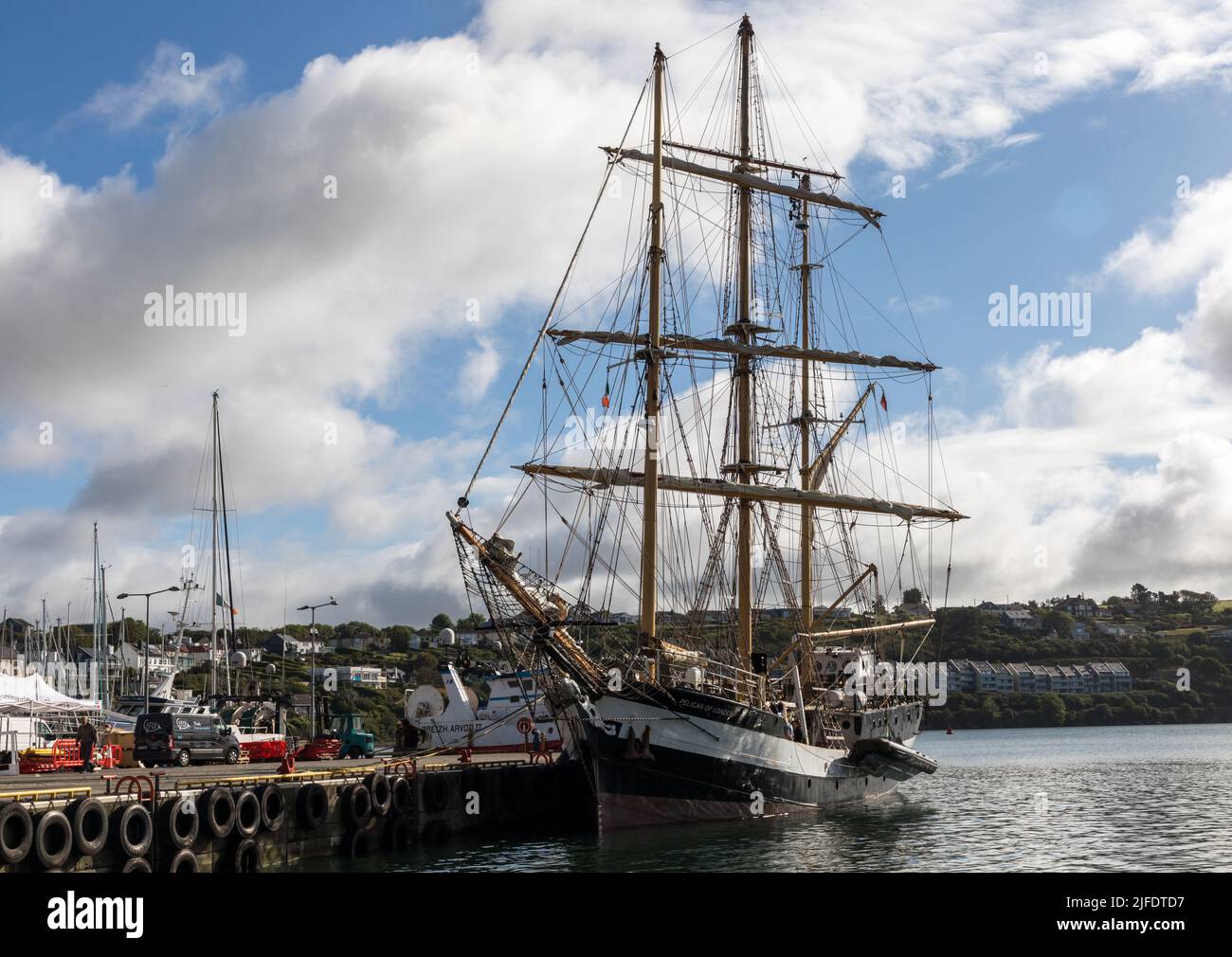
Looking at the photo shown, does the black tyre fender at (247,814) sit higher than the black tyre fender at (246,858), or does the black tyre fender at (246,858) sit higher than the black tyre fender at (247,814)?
the black tyre fender at (247,814)

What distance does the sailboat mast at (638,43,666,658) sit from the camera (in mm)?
44156

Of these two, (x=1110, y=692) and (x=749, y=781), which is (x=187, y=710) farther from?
(x=1110, y=692)

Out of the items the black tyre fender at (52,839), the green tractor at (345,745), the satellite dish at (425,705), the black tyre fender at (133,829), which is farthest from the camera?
the satellite dish at (425,705)

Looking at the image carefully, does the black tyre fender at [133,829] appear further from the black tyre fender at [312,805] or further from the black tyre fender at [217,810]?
the black tyre fender at [312,805]

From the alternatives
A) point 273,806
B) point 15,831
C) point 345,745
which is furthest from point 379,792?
point 345,745

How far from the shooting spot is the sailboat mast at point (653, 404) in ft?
145

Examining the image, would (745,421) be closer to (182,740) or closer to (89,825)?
(182,740)

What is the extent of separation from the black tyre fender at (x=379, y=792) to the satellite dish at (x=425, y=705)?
107 ft

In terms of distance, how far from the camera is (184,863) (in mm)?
29516

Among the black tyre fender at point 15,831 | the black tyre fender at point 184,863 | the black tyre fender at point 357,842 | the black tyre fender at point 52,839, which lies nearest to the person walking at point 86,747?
the black tyre fender at point 357,842

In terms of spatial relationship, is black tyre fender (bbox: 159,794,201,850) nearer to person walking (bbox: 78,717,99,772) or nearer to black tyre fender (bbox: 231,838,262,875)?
black tyre fender (bbox: 231,838,262,875)

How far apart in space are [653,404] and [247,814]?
2143cm
